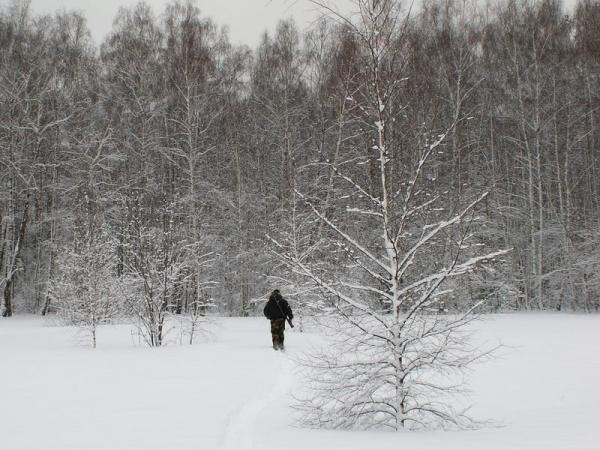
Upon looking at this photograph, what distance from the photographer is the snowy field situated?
494 cm

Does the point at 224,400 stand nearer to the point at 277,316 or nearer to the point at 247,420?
the point at 247,420

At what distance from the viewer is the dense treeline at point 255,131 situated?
75.9ft

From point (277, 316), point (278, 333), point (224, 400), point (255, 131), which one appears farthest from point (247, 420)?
point (255, 131)

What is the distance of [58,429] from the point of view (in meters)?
5.48

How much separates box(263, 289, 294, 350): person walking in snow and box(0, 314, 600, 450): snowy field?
0.30m

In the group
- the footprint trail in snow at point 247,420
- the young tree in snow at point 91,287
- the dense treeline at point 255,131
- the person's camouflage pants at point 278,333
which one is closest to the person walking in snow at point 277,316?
the person's camouflage pants at point 278,333

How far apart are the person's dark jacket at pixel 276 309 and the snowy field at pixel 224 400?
2.71ft

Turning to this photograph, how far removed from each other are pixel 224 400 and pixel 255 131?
2264 cm

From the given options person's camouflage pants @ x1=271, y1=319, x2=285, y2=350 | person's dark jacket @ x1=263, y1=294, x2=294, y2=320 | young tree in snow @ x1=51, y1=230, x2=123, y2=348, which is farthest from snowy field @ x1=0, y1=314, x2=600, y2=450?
young tree in snow @ x1=51, y1=230, x2=123, y2=348

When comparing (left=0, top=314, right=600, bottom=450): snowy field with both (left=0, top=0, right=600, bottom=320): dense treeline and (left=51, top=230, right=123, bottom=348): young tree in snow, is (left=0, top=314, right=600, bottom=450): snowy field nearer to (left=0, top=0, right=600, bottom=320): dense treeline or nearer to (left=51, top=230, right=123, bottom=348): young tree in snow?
(left=51, top=230, right=123, bottom=348): young tree in snow

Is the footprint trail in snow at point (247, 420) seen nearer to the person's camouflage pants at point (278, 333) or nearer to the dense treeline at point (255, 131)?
the person's camouflage pants at point (278, 333)

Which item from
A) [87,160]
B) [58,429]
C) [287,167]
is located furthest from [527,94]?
[58,429]

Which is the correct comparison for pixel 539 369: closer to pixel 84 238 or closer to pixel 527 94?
pixel 84 238

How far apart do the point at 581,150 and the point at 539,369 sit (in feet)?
71.8
